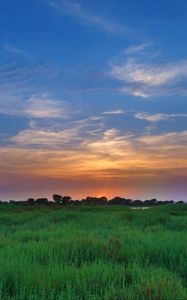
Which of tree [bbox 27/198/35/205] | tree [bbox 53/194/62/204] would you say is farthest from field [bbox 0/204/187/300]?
tree [bbox 27/198/35/205]

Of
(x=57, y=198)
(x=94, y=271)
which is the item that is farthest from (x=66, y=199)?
(x=94, y=271)

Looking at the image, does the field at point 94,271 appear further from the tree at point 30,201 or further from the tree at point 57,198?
the tree at point 30,201

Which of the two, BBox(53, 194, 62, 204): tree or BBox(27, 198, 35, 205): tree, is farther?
BBox(27, 198, 35, 205): tree

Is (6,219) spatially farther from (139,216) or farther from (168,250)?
(168,250)

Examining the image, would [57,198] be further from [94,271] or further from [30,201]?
[94,271]

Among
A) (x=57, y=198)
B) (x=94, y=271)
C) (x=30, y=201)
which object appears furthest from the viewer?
(x=30, y=201)

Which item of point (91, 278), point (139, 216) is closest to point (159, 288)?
point (91, 278)

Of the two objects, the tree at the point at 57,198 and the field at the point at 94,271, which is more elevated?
the tree at the point at 57,198

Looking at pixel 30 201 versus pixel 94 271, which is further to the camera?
pixel 30 201

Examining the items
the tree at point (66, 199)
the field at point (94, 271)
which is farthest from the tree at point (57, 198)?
the field at point (94, 271)

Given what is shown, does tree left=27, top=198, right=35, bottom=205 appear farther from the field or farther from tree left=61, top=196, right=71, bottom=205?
the field

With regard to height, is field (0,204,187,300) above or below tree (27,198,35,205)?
below

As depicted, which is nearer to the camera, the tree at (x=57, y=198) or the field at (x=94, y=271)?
the field at (x=94, y=271)

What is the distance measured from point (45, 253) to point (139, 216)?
13.9m
